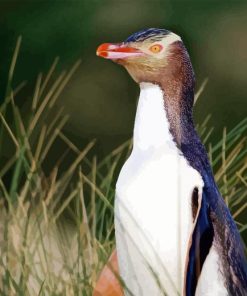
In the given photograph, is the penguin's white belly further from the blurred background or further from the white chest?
the blurred background

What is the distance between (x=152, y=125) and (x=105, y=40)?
10.9ft

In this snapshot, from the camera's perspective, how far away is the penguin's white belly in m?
2.18

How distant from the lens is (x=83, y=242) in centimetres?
259

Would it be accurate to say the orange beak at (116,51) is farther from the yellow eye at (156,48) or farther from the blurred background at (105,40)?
the blurred background at (105,40)

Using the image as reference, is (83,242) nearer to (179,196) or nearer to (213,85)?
(179,196)

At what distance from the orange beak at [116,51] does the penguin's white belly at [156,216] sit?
0.21 meters

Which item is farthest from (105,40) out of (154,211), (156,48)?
(154,211)

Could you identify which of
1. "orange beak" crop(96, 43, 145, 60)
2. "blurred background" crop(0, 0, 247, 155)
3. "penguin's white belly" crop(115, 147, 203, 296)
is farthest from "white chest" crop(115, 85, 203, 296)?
"blurred background" crop(0, 0, 247, 155)

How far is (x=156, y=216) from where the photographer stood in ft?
7.13

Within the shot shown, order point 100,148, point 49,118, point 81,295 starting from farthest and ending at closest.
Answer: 1. point 100,148
2. point 49,118
3. point 81,295

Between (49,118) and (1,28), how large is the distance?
2.53ft

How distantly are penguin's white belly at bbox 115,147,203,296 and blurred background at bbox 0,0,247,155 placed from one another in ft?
10.9

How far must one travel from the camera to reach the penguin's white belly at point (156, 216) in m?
2.18

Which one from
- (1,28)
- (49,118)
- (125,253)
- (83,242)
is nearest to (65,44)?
(1,28)
